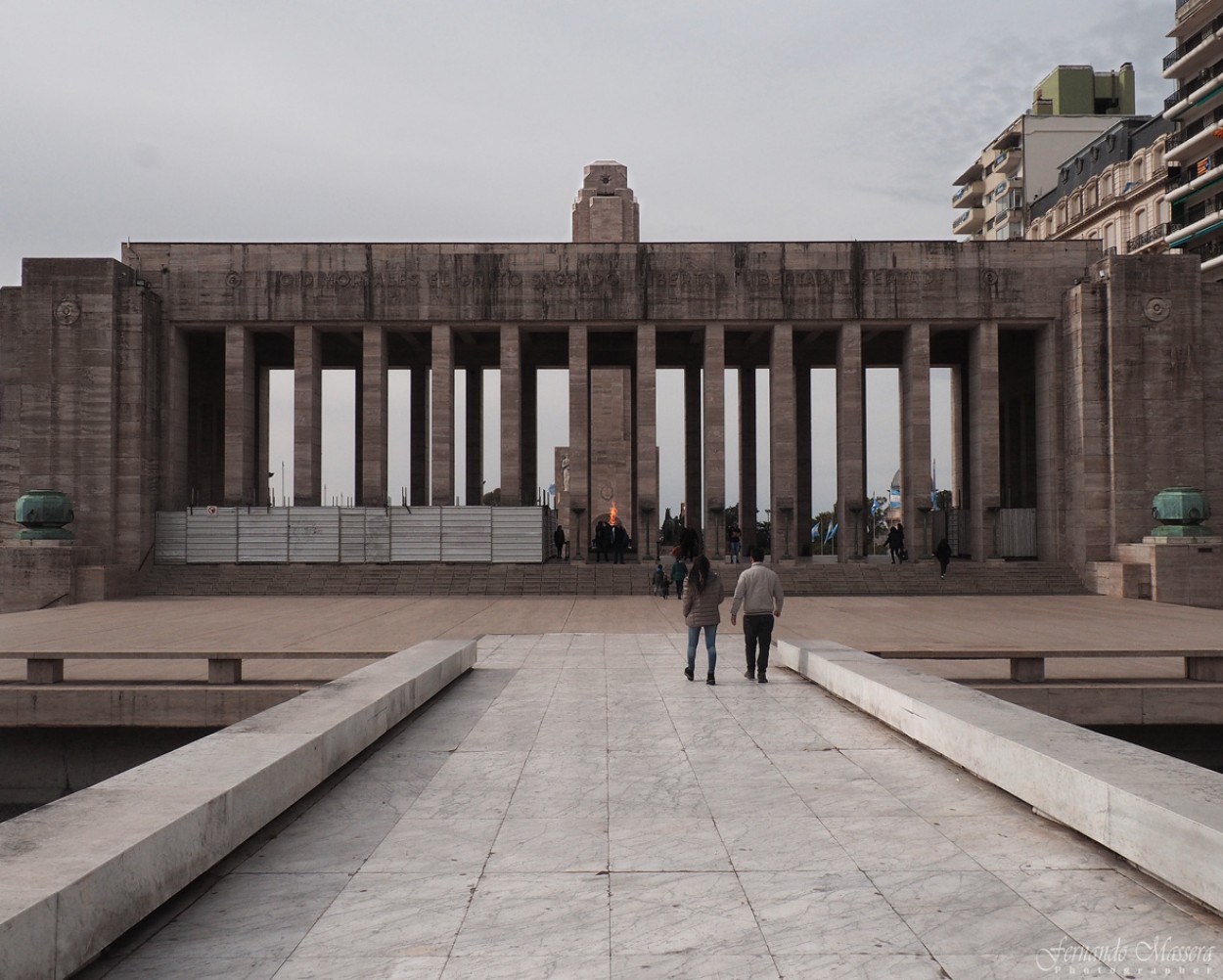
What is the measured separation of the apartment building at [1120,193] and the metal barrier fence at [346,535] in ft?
130

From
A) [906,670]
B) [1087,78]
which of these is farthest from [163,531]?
[1087,78]

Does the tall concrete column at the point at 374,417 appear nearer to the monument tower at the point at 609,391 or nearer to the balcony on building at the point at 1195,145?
the monument tower at the point at 609,391

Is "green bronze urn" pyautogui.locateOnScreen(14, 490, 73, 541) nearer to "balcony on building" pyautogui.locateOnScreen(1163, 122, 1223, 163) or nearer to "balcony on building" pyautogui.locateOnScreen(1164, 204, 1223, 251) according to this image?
"balcony on building" pyautogui.locateOnScreen(1164, 204, 1223, 251)

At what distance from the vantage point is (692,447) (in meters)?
43.3

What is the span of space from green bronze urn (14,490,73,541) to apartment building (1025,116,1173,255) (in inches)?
2024

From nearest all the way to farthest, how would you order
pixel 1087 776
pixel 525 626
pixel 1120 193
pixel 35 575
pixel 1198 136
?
pixel 1087 776, pixel 525 626, pixel 35 575, pixel 1198 136, pixel 1120 193

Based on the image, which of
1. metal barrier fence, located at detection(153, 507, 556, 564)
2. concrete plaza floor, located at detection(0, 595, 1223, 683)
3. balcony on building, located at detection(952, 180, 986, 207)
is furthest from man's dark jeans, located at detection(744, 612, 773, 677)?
balcony on building, located at detection(952, 180, 986, 207)

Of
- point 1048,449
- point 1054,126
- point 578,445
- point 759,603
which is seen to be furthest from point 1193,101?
point 759,603

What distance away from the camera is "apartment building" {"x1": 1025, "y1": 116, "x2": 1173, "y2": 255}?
184ft

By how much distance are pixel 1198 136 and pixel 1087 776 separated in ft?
187

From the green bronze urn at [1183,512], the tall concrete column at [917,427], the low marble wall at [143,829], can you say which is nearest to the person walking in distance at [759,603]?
the low marble wall at [143,829]

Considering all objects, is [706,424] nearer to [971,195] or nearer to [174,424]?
[174,424]

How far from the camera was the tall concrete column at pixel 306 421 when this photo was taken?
3475 cm

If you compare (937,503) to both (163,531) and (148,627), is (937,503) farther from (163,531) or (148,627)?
(148,627)
